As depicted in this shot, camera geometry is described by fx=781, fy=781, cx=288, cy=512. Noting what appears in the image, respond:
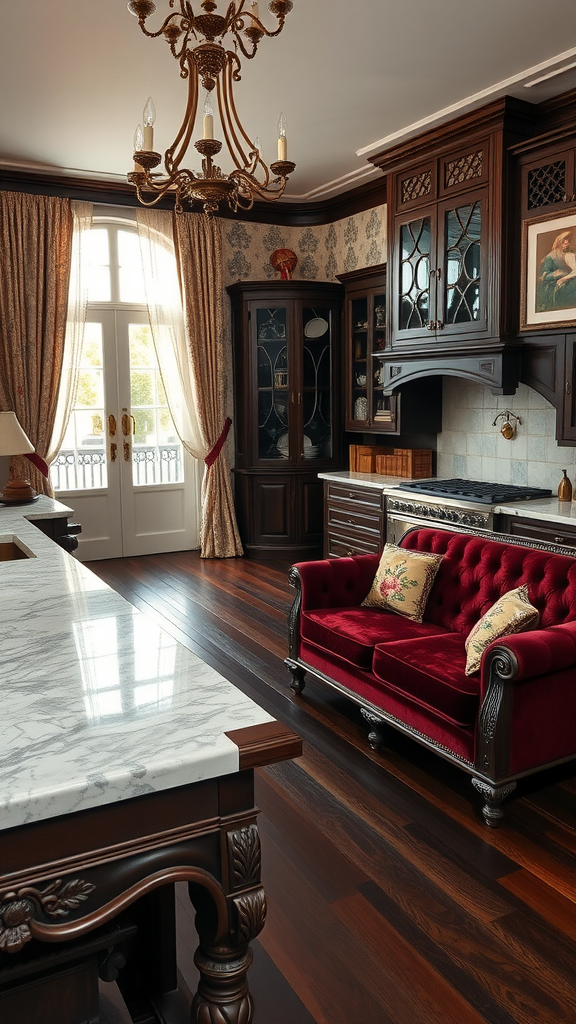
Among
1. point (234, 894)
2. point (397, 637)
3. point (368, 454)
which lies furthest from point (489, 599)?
point (368, 454)

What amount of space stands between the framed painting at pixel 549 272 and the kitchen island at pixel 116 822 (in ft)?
11.4

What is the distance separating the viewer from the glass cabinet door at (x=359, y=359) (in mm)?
6414

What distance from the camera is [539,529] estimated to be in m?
4.15

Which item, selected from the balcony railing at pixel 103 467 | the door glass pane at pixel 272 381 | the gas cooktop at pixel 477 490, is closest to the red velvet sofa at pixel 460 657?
the gas cooktop at pixel 477 490

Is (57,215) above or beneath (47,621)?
above

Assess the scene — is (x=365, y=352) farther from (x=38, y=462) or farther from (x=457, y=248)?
(x=38, y=462)

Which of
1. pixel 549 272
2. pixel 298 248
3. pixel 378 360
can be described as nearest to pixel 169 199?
pixel 298 248

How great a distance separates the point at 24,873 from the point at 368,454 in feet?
18.1

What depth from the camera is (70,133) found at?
207 inches

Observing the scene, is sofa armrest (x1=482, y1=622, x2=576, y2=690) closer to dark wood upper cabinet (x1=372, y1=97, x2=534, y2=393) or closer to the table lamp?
dark wood upper cabinet (x1=372, y1=97, x2=534, y2=393)

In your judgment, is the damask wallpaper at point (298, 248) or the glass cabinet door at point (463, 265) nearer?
the glass cabinet door at point (463, 265)

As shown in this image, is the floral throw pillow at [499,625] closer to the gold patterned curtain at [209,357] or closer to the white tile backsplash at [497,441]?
the white tile backsplash at [497,441]

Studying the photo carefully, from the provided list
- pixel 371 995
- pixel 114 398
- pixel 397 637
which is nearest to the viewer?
pixel 371 995

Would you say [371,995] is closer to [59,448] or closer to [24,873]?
[24,873]
